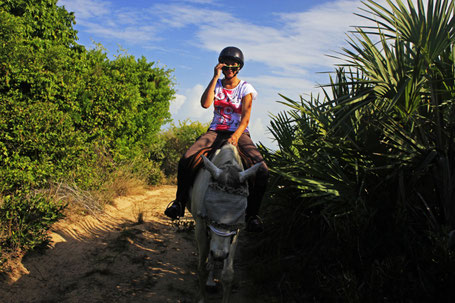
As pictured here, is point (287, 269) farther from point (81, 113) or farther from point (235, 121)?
point (81, 113)

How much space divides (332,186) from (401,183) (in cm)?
78

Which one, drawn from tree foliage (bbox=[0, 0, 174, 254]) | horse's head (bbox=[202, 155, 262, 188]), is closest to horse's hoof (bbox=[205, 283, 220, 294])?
horse's head (bbox=[202, 155, 262, 188])

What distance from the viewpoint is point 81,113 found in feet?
27.7

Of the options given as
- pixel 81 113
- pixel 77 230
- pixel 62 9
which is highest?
pixel 62 9

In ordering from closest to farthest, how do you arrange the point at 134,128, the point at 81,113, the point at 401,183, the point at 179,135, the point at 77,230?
the point at 401,183
the point at 77,230
the point at 81,113
the point at 134,128
the point at 179,135

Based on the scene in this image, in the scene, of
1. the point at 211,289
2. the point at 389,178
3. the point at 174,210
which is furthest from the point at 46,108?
the point at 389,178

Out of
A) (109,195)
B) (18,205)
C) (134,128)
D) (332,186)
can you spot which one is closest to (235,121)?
(332,186)

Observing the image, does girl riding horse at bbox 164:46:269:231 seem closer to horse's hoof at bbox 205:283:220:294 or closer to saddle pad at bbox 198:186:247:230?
saddle pad at bbox 198:186:247:230

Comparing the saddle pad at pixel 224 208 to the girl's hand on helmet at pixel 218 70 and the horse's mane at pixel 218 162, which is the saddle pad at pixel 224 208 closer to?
the horse's mane at pixel 218 162

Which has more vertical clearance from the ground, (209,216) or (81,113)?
(81,113)

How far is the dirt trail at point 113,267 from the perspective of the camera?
15.6 feet

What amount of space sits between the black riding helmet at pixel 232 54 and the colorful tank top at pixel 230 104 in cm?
34

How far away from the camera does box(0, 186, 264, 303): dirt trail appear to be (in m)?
4.77

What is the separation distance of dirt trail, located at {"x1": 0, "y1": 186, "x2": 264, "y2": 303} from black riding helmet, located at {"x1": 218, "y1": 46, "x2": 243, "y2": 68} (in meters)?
3.34
